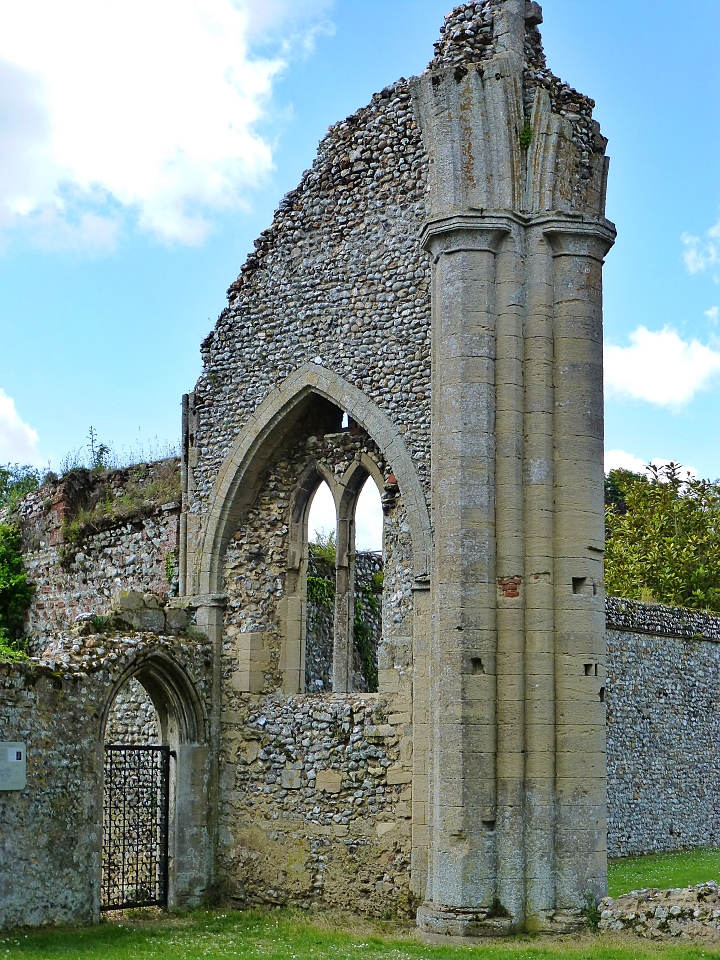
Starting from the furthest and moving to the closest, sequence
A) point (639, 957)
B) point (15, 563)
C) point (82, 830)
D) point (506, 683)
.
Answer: point (15, 563), point (82, 830), point (506, 683), point (639, 957)

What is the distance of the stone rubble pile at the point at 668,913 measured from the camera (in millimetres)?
10523

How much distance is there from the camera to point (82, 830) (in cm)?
1245

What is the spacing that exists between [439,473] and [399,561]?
158cm

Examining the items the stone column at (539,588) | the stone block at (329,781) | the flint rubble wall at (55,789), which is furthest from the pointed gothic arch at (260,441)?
the stone block at (329,781)

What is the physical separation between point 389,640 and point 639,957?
422 cm

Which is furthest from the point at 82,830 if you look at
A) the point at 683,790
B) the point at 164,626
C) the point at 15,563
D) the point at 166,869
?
the point at 683,790

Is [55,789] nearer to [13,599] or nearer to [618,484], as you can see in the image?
[13,599]

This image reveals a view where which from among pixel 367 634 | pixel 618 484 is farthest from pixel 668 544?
pixel 367 634

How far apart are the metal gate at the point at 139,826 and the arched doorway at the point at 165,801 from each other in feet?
0.04

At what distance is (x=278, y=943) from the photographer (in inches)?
456

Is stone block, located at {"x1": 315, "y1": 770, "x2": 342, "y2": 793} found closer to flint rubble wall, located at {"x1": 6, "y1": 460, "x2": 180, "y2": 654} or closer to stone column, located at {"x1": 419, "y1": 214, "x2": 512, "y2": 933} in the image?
stone column, located at {"x1": 419, "y1": 214, "x2": 512, "y2": 933}

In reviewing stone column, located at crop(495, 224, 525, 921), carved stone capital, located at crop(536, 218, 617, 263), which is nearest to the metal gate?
stone column, located at crop(495, 224, 525, 921)

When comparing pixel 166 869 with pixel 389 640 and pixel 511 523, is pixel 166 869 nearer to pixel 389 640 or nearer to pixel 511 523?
pixel 389 640

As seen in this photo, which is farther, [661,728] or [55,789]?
[661,728]
